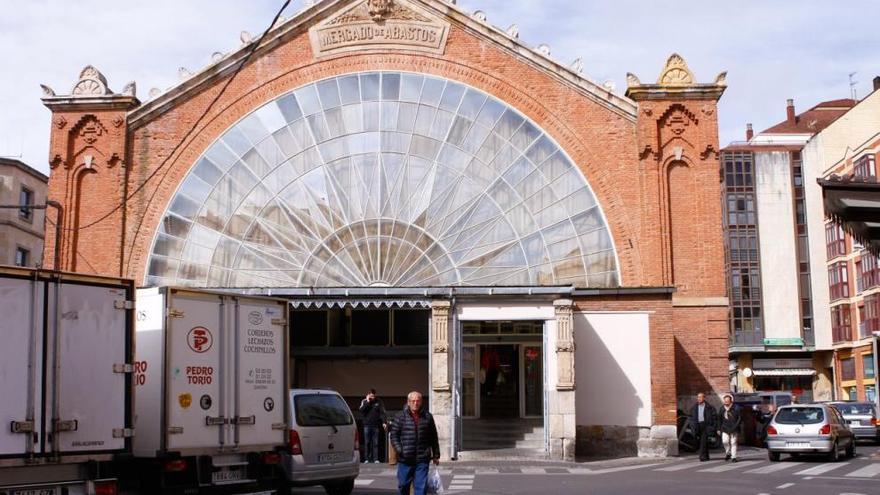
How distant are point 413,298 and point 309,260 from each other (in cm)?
433

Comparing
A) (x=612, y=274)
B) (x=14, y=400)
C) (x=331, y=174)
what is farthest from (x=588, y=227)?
(x=14, y=400)

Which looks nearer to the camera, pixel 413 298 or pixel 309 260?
pixel 413 298

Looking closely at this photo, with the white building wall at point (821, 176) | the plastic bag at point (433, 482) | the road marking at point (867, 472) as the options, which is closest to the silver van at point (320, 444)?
the plastic bag at point (433, 482)

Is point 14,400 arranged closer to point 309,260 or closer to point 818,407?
point 309,260

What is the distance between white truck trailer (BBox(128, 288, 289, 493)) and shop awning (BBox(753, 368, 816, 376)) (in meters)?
58.4

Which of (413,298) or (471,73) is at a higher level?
(471,73)

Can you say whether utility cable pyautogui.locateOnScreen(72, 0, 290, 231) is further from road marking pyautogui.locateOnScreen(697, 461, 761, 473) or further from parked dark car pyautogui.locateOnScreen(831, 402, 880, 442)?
parked dark car pyautogui.locateOnScreen(831, 402, 880, 442)

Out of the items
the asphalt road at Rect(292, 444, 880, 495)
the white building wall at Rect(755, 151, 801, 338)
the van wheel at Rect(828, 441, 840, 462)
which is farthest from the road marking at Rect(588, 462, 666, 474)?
the white building wall at Rect(755, 151, 801, 338)

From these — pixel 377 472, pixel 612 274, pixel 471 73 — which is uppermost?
pixel 471 73

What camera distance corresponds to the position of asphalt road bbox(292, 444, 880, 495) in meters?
16.6

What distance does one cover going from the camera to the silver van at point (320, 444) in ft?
48.2

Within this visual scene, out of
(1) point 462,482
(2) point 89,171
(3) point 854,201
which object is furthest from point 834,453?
(2) point 89,171

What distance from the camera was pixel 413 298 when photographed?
24.6 m

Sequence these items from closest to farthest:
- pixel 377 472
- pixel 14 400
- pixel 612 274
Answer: pixel 14 400, pixel 377 472, pixel 612 274
